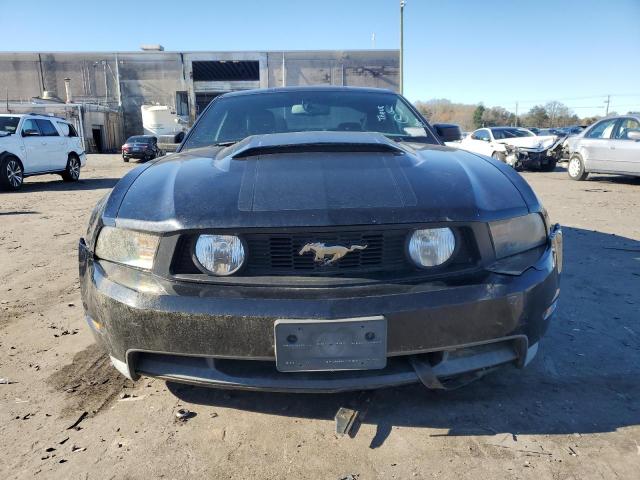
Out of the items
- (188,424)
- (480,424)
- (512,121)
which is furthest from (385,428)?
(512,121)

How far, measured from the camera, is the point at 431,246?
181cm

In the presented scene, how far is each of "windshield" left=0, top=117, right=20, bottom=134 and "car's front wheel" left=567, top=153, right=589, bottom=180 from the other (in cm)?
1427

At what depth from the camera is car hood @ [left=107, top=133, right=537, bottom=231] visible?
177 cm

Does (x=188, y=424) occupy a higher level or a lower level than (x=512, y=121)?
lower

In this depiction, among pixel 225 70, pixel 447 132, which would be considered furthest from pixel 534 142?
pixel 225 70

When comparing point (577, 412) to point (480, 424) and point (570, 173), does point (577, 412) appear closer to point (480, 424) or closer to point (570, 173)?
point (480, 424)

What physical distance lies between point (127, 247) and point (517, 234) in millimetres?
1616

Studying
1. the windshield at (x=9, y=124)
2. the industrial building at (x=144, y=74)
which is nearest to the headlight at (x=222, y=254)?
the windshield at (x=9, y=124)

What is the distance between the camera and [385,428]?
1991mm

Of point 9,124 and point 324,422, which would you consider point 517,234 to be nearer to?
point 324,422

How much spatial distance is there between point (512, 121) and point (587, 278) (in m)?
81.7

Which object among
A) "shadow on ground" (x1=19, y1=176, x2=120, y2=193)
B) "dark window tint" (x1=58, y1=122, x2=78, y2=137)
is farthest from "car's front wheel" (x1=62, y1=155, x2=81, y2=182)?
"dark window tint" (x1=58, y1=122, x2=78, y2=137)

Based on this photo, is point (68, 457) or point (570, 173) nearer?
point (68, 457)

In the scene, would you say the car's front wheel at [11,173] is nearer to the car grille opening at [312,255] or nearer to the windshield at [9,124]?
the windshield at [9,124]
